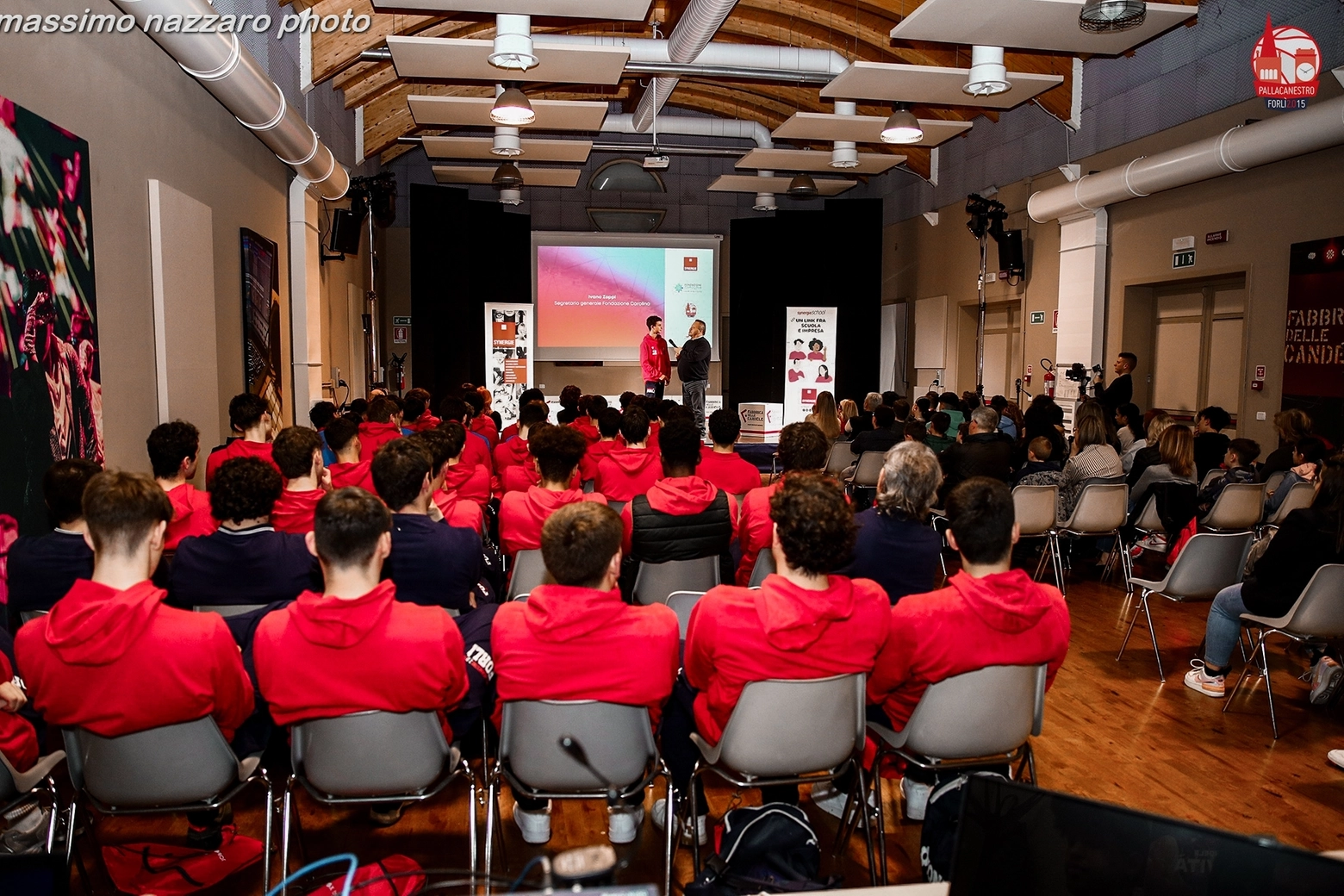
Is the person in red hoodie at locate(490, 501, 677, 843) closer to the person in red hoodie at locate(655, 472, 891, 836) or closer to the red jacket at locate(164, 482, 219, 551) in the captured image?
the person in red hoodie at locate(655, 472, 891, 836)

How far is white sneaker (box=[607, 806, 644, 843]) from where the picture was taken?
8.26ft

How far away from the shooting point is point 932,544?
3281mm

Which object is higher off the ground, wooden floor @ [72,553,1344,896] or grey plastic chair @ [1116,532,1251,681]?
grey plastic chair @ [1116,532,1251,681]

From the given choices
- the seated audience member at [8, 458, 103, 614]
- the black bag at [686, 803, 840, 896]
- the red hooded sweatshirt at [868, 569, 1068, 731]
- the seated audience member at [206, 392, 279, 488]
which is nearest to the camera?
the black bag at [686, 803, 840, 896]

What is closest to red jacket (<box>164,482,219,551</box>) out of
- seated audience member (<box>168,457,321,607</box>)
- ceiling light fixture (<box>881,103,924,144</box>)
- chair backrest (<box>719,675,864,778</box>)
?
seated audience member (<box>168,457,321,607</box>)

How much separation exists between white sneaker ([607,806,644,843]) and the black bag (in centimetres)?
40

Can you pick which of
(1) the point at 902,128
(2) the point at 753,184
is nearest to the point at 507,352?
(2) the point at 753,184

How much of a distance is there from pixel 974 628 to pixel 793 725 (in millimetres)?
560

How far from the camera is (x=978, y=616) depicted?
2.41 m

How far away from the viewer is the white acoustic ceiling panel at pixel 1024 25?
6336 mm

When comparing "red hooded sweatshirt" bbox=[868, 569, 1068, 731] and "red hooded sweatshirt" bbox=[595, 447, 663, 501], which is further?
"red hooded sweatshirt" bbox=[595, 447, 663, 501]

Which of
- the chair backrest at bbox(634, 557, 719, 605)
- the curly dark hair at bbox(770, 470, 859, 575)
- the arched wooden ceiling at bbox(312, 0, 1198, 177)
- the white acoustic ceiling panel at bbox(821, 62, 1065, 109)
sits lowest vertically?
the chair backrest at bbox(634, 557, 719, 605)

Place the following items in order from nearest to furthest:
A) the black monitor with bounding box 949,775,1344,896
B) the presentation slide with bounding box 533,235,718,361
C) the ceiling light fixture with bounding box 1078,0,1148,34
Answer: the black monitor with bounding box 949,775,1344,896
the ceiling light fixture with bounding box 1078,0,1148,34
the presentation slide with bounding box 533,235,718,361

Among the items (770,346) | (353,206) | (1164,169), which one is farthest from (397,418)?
(770,346)
